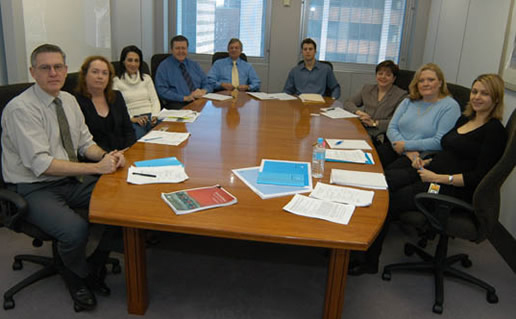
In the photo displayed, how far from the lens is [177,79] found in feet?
14.3

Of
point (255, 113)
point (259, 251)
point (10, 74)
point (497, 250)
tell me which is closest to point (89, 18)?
point (10, 74)

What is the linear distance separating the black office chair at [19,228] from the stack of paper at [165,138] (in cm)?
62

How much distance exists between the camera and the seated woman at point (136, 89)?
3.54 meters

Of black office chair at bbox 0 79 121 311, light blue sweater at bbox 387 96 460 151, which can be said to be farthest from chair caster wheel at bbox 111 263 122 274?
light blue sweater at bbox 387 96 460 151

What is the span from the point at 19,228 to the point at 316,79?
11.9 ft

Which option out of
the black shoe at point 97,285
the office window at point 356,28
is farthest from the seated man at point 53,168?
the office window at point 356,28

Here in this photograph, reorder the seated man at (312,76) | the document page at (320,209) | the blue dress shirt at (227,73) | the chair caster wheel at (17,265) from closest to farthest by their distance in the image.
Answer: the document page at (320,209), the chair caster wheel at (17,265), the seated man at (312,76), the blue dress shirt at (227,73)

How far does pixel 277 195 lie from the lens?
1.78 metres

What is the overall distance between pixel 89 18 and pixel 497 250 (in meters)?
3.96

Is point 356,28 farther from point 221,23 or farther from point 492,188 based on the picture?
point 492,188

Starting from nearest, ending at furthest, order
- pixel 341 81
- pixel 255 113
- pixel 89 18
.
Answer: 1. pixel 255 113
2. pixel 89 18
3. pixel 341 81

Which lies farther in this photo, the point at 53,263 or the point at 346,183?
the point at 53,263

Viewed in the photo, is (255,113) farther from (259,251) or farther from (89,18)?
(89,18)

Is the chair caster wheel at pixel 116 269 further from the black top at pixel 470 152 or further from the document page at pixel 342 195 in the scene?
the black top at pixel 470 152
